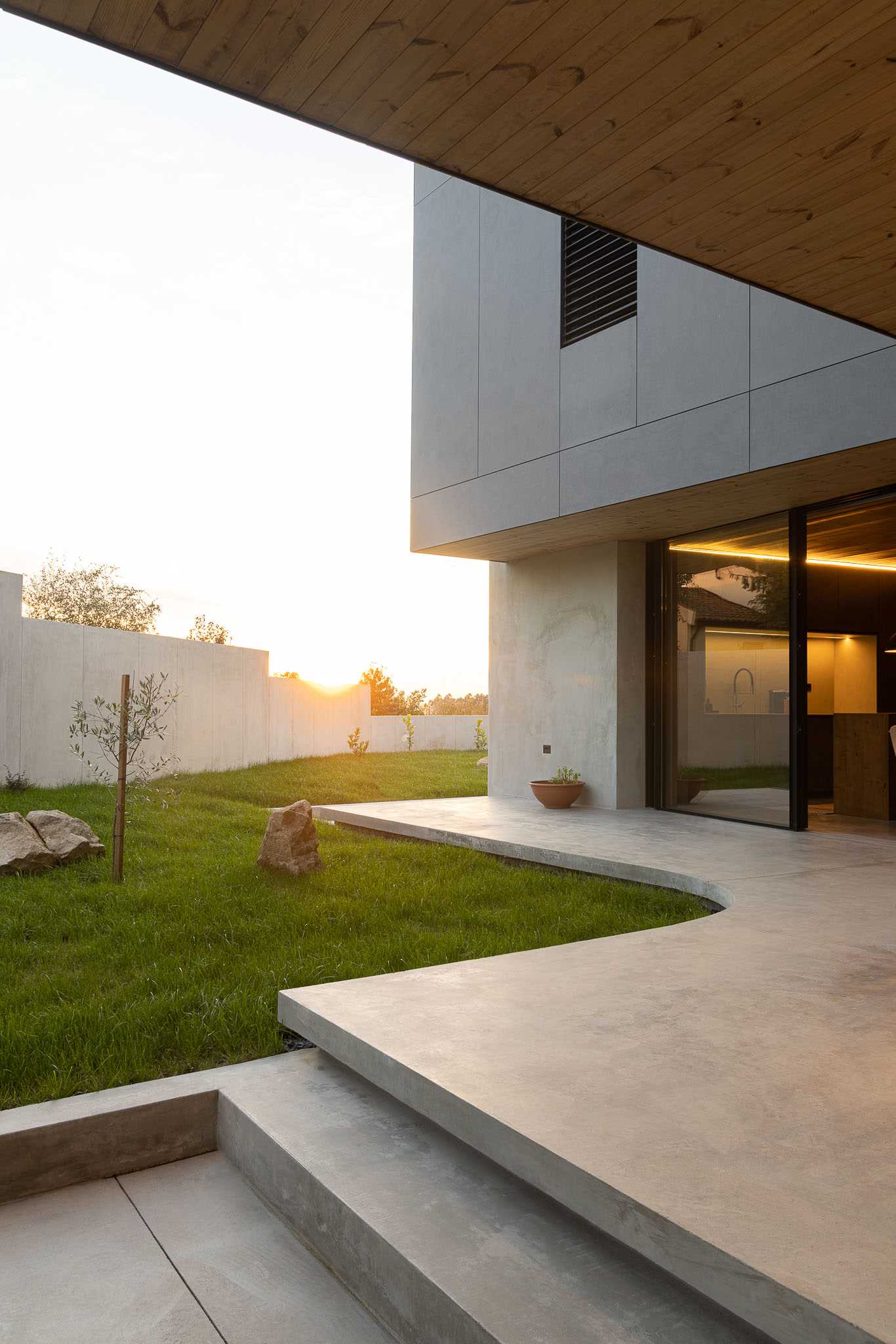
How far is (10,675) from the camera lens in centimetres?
999

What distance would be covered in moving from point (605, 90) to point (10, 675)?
9.01 meters

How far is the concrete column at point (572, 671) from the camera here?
346 inches

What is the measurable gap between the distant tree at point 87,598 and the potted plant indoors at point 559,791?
55.3 feet

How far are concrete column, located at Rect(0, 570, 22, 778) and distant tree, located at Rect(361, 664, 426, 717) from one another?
18.6 metres

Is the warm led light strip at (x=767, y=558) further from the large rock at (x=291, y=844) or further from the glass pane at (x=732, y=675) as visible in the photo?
the large rock at (x=291, y=844)

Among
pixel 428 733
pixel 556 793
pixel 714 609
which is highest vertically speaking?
pixel 714 609

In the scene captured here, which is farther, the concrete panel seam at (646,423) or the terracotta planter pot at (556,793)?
the terracotta planter pot at (556,793)

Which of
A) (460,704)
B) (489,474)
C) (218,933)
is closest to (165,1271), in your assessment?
(218,933)

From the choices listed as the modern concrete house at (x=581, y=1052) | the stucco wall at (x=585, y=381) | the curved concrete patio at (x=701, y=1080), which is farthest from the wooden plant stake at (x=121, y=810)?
the stucco wall at (x=585, y=381)

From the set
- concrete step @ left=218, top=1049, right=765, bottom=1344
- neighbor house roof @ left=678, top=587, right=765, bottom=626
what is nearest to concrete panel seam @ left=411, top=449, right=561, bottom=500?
neighbor house roof @ left=678, top=587, right=765, bottom=626

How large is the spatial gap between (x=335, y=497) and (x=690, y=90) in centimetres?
1896

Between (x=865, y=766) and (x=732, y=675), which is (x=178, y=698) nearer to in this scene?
(x=732, y=675)

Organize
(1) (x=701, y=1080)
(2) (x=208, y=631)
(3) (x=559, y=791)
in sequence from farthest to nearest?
1. (2) (x=208, y=631)
2. (3) (x=559, y=791)
3. (1) (x=701, y=1080)

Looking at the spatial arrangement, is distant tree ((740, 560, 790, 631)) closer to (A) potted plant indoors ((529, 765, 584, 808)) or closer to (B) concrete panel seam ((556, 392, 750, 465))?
(B) concrete panel seam ((556, 392, 750, 465))
